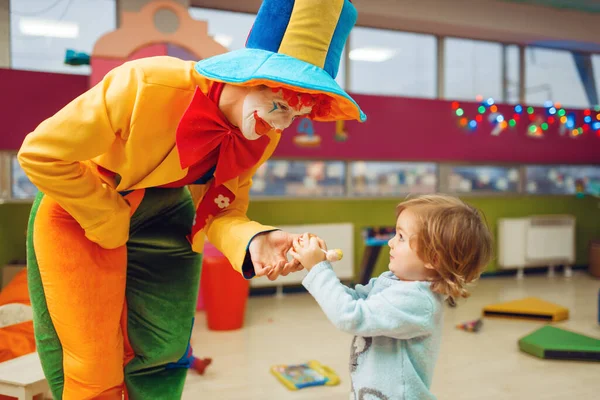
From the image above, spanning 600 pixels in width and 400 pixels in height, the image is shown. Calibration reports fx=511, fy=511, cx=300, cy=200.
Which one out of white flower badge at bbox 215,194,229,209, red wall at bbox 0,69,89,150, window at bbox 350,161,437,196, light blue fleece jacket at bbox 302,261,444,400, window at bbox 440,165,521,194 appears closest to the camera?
light blue fleece jacket at bbox 302,261,444,400

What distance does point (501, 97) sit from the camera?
5.70m

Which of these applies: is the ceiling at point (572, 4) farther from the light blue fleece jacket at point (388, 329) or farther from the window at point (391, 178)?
the light blue fleece jacket at point (388, 329)

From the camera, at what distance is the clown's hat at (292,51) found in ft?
3.60

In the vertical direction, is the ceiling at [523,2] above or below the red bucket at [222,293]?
above

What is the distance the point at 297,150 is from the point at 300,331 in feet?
5.61

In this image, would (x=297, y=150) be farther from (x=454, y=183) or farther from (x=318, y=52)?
(x=318, y=52)

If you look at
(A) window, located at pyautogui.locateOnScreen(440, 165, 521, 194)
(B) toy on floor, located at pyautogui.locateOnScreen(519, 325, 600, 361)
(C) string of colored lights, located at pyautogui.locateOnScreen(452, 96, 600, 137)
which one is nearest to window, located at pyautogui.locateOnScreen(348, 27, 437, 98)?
(C) string of colored lights, located at pyautogui.locateOnScreen(452, 96, 600, 137)

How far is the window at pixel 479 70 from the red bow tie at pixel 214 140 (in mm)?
4479

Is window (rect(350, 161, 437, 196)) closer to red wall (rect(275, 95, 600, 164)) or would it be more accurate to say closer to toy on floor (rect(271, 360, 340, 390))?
red wall (rect(275, 95, 600, 164))

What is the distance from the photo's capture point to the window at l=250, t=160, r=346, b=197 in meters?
4.60

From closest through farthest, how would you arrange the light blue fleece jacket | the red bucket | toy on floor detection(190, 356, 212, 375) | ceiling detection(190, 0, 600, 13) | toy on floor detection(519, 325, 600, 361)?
the light blue fleece jacket, toy on floor detection(190, 356, 212, 375), toy on floor detection(519, 325, 600, 361), the red bucket, ceiling detection(190, 0, 600, 13)

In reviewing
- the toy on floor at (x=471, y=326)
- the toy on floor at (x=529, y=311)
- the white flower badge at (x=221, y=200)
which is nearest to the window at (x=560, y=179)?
the toy on floor at (x=529, y=311)

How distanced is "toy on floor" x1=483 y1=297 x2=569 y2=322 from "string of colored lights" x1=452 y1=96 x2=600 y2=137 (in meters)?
2.05

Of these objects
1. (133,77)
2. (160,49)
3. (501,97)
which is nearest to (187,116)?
(133,77)
